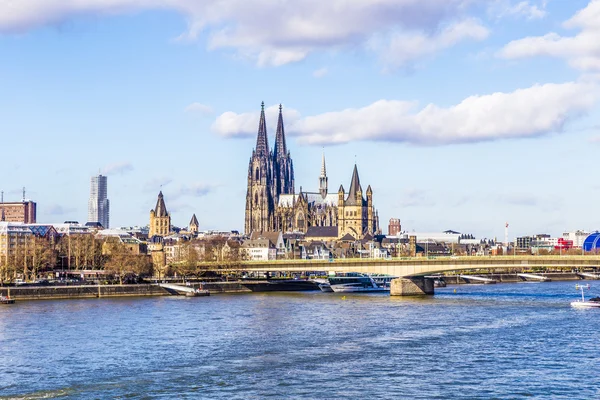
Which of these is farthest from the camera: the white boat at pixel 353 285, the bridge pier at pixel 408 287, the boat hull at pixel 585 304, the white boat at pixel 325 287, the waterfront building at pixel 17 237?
the waterfront building at pixel 17 237

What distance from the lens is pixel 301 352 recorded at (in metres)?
52.7

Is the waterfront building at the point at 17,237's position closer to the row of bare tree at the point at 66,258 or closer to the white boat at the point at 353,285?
the row of bare tree at the point at 66,258

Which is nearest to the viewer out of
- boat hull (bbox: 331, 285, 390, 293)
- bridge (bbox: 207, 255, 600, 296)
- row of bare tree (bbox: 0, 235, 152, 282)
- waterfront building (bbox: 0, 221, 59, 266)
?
bridge (bbox: 207, 255, 600, 296)

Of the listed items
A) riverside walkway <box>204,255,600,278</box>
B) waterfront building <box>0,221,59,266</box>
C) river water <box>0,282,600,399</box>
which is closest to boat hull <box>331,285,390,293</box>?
riverside walkway <box>204,255,600,278</box>

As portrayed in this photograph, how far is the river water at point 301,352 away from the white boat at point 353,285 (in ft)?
110

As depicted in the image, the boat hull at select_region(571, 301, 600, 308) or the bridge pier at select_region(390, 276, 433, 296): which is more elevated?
the bridge pier at select_region(390, 276, 433, 296)

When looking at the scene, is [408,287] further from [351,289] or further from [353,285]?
[353,285]

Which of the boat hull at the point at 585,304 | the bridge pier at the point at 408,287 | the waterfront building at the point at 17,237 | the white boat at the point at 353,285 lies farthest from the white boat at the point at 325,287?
the waterfront building at the point at 17,237

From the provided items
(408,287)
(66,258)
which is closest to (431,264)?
(408,287)

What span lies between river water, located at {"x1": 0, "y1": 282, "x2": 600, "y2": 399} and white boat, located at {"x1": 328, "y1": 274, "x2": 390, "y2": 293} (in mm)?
33673

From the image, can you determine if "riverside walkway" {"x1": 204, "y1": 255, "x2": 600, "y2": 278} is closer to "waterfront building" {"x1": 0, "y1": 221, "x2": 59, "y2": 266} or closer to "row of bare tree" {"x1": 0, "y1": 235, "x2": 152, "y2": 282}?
"row of bare tree" {"x1": 0, "y1": 235, "x2": 152, "y2": 282}

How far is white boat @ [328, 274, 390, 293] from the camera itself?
117 m

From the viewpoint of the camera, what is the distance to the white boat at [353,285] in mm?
117312

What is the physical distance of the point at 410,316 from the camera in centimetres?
7319
